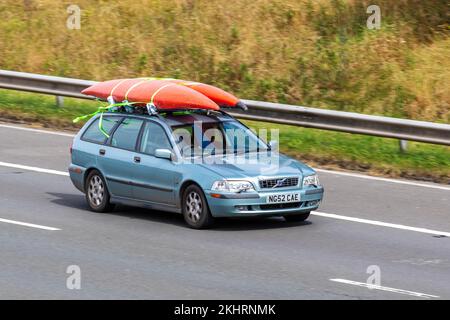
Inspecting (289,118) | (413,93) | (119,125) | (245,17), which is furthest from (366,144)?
(245,17)

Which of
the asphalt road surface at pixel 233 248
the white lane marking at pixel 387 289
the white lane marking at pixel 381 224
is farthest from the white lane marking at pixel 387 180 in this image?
the white lane marking at pixel 387 289

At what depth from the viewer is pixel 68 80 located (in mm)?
23047

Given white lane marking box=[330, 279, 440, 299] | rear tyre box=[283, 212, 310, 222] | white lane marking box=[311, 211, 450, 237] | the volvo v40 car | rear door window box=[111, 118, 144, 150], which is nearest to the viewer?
white lane marking box=[330, 279, 440, 299]

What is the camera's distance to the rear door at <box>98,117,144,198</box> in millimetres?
15559

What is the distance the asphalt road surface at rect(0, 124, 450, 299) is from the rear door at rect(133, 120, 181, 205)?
15.2 inches

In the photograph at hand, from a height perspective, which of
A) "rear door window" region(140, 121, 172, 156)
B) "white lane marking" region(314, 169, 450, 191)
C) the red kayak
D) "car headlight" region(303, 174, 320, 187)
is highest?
the red kayak

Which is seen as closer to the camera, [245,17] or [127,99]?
[127,99]

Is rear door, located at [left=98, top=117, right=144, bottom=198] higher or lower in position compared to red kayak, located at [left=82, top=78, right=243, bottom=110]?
lower

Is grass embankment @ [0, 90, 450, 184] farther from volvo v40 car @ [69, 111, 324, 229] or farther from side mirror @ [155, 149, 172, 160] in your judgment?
side mirror @ [155, 149, 172, 160]

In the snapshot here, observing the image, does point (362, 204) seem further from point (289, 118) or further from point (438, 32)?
point (438, 32)

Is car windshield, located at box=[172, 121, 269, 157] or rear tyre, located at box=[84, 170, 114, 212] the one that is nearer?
car windshield, located at box=[172, 121, 269, 157]

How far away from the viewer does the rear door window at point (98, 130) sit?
1619cm

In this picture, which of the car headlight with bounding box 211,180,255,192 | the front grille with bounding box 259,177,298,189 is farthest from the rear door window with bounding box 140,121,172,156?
the front grille with bounding box 259,177,298,189
